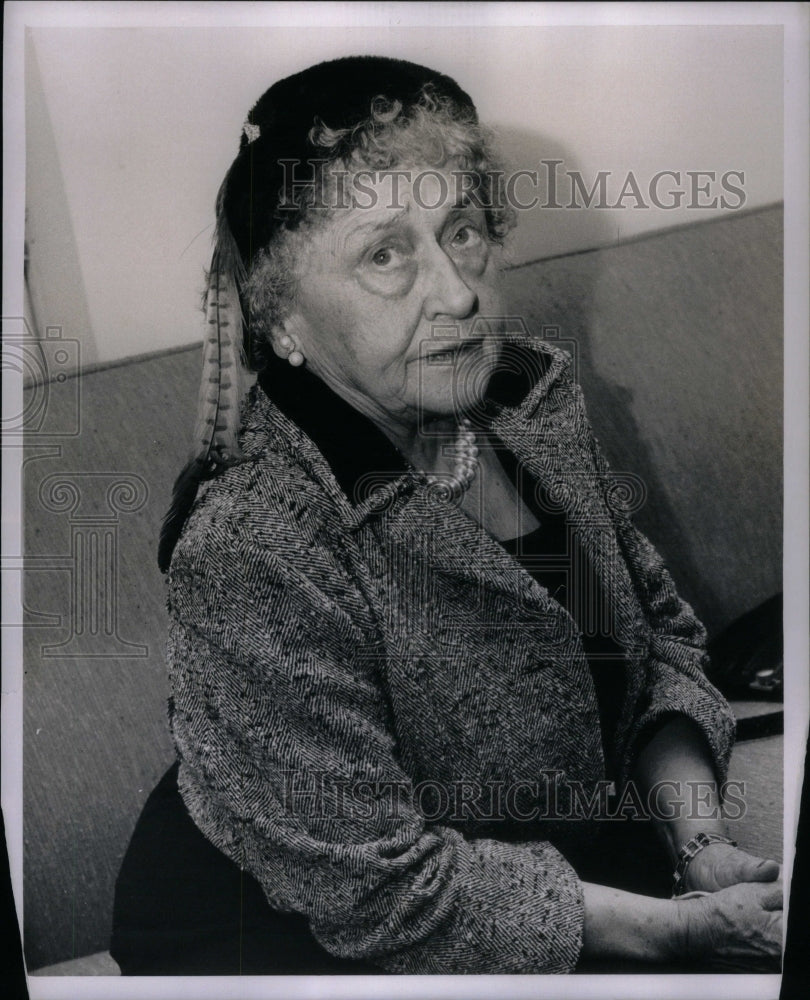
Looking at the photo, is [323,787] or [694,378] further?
[694,378]

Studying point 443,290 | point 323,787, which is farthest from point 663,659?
point 443,290

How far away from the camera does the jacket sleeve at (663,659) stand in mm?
1850

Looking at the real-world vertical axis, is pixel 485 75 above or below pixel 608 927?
above

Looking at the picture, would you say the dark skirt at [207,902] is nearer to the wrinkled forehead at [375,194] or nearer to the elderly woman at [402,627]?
the elderly woman at [402,627]

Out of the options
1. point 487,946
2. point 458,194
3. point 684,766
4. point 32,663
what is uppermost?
point 458,194

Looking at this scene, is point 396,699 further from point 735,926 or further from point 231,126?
point 231,126

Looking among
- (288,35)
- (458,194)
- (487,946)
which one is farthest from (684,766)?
(288,35)

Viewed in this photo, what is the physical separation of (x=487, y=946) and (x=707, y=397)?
1033 mm

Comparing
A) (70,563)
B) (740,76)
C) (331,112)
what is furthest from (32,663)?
(740,76)

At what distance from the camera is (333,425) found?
1.81 meters

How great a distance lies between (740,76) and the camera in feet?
6.20

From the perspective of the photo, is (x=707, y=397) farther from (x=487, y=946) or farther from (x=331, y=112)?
(x=487, y=946)

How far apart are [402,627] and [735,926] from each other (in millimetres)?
785

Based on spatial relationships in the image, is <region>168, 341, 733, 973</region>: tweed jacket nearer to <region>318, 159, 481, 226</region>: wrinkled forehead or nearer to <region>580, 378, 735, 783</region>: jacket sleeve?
<region>580, 378, 735, 783</region>: jacket sleeve
